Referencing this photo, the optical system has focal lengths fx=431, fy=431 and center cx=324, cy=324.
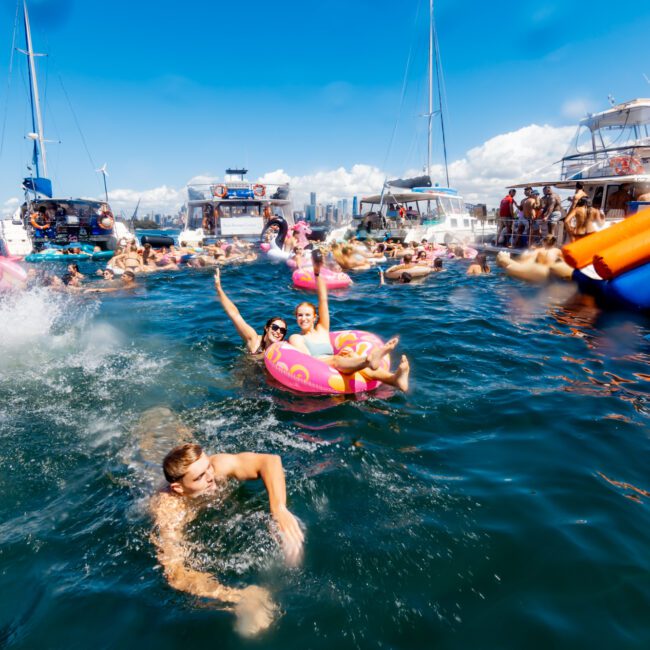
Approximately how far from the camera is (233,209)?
27.5 metres

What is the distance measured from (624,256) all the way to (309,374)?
21.3 feet

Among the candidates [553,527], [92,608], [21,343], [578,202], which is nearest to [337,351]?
[553,527]

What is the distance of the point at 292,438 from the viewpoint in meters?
4.03

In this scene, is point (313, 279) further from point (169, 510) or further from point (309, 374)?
point (169, 510)

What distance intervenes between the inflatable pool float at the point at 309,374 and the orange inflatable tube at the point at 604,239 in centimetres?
596

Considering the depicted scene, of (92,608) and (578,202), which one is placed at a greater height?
(578,202)

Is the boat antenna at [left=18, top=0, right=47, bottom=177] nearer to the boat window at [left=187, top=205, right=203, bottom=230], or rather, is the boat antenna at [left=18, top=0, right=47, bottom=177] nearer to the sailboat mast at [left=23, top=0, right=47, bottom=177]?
the sailboat mast at [left=23, top=0, right=47, bottom=177]

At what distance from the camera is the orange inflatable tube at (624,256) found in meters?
7.64

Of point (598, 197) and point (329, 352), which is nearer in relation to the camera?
point (329, 352)

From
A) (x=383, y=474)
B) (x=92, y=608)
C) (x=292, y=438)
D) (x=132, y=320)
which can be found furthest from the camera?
(x=132, y=320)

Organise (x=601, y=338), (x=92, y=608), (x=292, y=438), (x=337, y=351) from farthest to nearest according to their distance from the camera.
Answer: (x=601, y=338) < (x=337, y=351) < (x=292, y=438) < (x=92, y=608)

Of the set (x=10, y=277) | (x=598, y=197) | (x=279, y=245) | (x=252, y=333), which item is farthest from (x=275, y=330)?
(x=598, y=197)

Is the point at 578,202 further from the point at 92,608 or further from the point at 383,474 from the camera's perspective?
the point at 92,608

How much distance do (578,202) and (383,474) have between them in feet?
37.0
